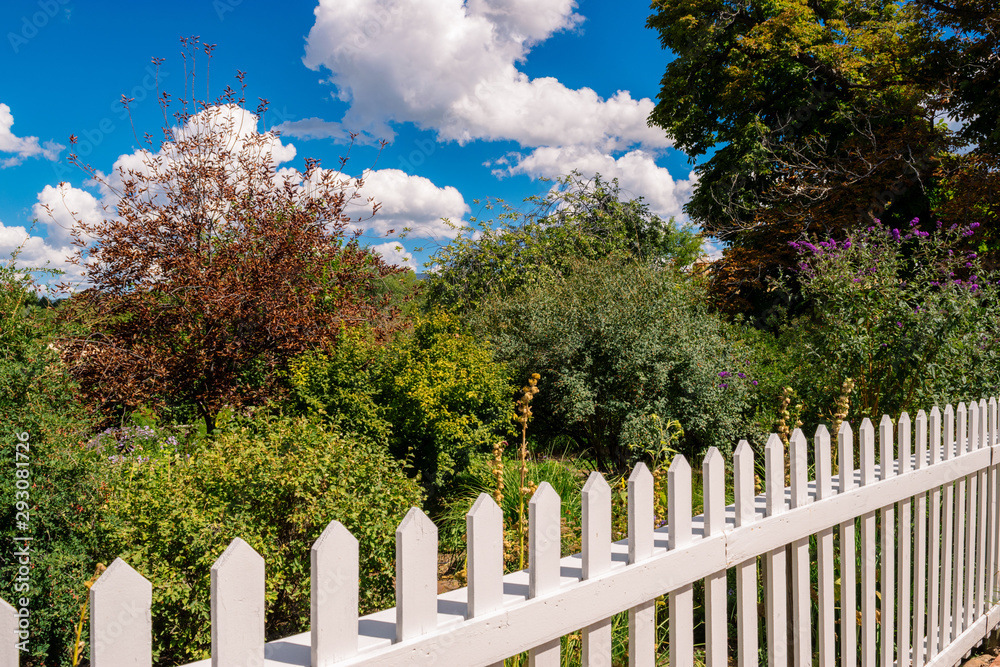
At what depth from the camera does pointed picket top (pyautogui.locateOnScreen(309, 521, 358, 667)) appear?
104cm

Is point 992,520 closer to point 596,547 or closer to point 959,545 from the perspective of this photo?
point 959,545

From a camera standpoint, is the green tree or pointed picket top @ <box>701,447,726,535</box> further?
the green tree

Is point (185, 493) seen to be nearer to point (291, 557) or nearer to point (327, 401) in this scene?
point (291, 557)

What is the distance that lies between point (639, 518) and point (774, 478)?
0.68 meters

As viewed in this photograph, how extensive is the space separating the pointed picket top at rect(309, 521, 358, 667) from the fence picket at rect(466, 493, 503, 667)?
25 cm

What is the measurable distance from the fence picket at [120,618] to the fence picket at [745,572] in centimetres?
153

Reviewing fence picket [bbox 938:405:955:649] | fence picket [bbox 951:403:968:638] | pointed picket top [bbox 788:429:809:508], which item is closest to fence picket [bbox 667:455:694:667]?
pointed picket top [bbox 788:429:809:508]

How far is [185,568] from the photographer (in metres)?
2.64

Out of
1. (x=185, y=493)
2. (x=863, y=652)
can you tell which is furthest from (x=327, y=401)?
(x=863, y=652)

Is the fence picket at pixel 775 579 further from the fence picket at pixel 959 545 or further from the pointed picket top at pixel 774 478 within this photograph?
the fence picket at pixel 959 545

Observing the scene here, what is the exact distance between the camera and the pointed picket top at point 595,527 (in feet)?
4.76

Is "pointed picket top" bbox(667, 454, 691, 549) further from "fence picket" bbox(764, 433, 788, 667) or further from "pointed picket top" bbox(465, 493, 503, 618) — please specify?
"pointed picket top" bbox(465, 493, 503, 618)

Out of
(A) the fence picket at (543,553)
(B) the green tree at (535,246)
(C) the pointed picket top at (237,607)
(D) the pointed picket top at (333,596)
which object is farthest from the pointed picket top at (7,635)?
(B) the green tree at (535,246)

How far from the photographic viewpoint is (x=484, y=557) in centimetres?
127
